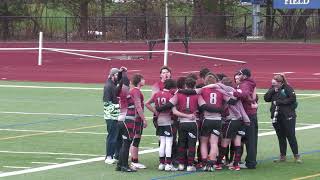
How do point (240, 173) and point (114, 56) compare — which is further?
point (114, 56)

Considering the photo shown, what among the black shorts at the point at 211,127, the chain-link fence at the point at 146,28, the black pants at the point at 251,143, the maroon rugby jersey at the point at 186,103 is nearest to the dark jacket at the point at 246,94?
the black pants at the point at 251,143

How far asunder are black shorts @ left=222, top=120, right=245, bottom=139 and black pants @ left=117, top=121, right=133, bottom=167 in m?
1.59

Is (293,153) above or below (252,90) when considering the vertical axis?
below

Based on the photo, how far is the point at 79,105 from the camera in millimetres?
25656

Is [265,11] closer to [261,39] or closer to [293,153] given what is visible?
[261,39]

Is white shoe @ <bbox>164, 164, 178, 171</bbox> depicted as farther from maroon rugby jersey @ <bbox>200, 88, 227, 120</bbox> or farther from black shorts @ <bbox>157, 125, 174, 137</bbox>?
maroon rugby jersey @ <bbox>200, 88, 227, 120</bbox>

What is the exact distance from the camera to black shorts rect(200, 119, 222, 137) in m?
14.5

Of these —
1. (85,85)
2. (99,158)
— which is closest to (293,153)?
(99,158)

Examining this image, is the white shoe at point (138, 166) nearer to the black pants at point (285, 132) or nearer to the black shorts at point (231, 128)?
the black shorts at point (231, 128)

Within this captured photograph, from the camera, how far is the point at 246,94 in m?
14.7

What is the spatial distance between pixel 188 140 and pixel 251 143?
1.15m

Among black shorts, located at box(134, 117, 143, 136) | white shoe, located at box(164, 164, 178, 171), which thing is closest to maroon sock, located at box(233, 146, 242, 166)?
white shoe, located at box(164, 164, 178, 171)

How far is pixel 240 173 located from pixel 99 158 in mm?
2969

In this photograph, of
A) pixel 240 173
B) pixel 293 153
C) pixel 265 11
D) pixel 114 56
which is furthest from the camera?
pixel 265 11
